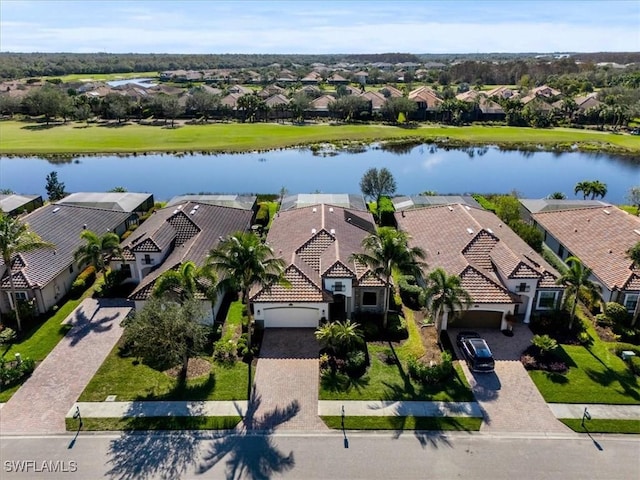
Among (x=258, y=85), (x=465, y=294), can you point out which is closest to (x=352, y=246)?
(x=465, y=294)

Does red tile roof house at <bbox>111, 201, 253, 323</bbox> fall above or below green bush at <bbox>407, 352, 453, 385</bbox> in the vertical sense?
above

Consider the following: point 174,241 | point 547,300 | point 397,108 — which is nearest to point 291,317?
point 174,241

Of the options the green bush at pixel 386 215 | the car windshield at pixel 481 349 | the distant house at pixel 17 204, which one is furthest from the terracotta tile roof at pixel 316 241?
the distant house at pixel 17 204

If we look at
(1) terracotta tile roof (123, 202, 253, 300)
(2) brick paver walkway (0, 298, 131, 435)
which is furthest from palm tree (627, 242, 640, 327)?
(2) brick paver walkway (0, 298, 131, 435)

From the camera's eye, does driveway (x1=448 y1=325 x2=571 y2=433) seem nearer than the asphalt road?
No

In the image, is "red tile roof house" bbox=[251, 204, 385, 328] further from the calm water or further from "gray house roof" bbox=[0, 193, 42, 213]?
"gray house roof" bbox=[0, 193, 42, 213]

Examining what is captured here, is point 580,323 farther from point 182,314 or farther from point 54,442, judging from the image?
point 54,442

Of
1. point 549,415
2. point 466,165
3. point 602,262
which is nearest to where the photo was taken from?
point 549,415
